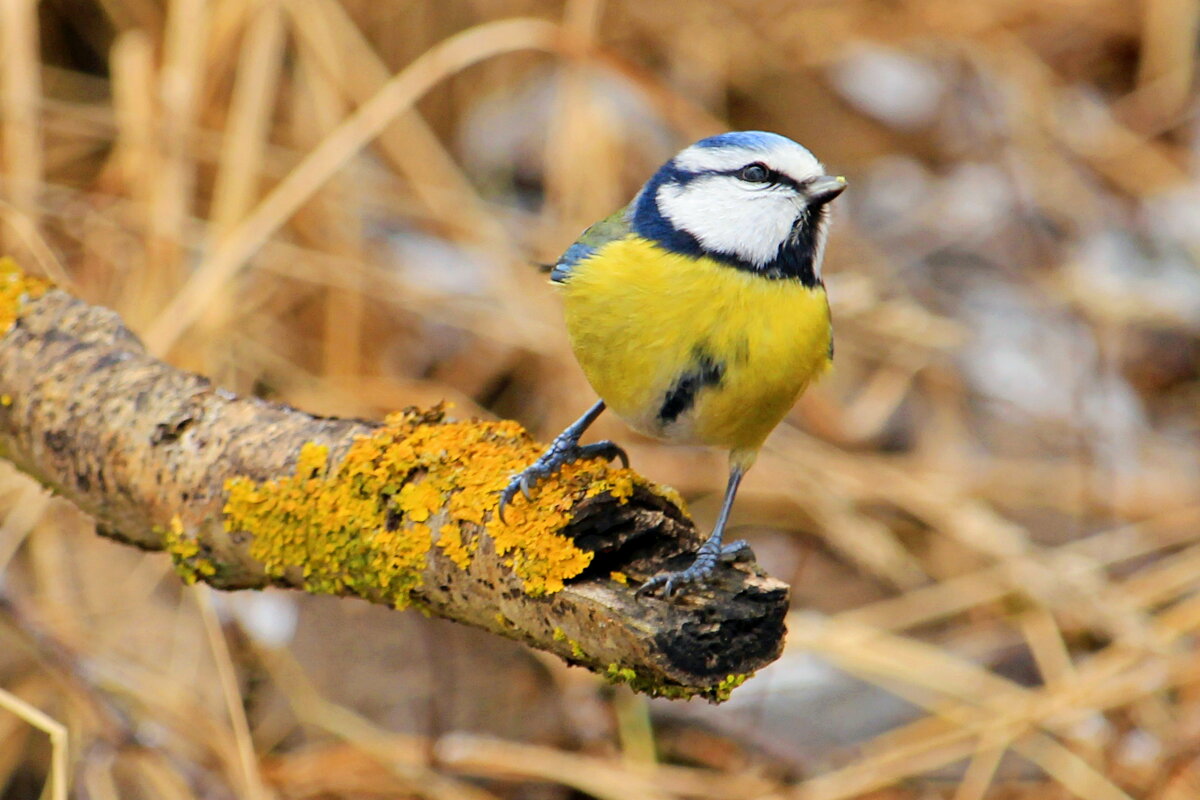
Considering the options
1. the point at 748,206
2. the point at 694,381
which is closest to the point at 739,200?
the point at 748,206

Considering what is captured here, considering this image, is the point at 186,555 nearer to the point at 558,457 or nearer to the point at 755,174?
the point at 558,457

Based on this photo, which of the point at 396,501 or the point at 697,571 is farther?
the point at 396,501

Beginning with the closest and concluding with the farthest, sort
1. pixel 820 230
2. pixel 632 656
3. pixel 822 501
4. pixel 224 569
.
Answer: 1. pixel 632 656
2. pixel 224 569
3. pixel 820 230
4. pixel 822 501

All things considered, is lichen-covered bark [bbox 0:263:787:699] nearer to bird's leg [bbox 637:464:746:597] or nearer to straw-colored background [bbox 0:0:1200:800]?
bird's leg [bbox 637:464:746:597]

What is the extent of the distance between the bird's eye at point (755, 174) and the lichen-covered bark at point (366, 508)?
0.58 m

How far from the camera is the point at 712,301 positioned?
1.56 meters

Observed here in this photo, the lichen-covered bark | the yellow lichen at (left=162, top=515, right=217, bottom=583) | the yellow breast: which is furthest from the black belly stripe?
the yellow lichen at (left=162, top=515, right=217, bottom=583)

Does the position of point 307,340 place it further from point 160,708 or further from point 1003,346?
point 1003,346

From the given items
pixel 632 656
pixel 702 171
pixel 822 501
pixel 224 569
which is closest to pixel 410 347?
pixel 822 501

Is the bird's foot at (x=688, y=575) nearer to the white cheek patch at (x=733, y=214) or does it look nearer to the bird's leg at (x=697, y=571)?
the bird's leg at (x=697, y=571)

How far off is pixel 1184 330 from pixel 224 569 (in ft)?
10.7

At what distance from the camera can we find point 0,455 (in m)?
1.64

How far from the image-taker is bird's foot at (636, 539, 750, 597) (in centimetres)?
111

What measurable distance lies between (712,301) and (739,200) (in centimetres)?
23
